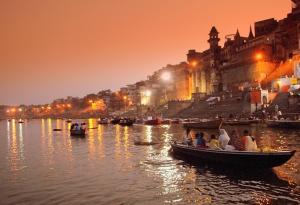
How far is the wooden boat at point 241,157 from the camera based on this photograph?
59.1 feet

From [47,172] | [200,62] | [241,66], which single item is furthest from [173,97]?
[47,172]

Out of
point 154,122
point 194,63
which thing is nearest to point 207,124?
point 154,122

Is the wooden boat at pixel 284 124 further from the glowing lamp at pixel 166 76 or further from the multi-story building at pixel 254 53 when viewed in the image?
the glowing lamp at pixel 166 76

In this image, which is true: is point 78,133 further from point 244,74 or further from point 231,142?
point 244,74

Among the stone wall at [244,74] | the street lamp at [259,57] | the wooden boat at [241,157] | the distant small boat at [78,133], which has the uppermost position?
the street lamp at [259,57]

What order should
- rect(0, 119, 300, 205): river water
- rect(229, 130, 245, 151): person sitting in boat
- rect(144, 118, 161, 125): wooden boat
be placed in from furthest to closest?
1. rect(144, 118, 161, 125): wooden boat
2. rect(229, 130, 245, 151): person sitting in boat
3. rect(0, 119, 300, 205): river water

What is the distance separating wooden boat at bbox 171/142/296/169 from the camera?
18016 millimetres

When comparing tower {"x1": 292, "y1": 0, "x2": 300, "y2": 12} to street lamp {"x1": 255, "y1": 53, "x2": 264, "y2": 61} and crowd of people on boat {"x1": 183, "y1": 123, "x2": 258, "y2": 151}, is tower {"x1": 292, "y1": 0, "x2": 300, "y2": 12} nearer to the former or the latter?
street lamp {"x1": 255, "y1": 53, "x2": 264, "y2": 61}

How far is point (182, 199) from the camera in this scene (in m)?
15.2

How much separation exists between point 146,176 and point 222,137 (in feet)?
16.2

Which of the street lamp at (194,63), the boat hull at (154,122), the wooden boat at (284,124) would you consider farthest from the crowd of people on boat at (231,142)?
the street lamp at (194,63)

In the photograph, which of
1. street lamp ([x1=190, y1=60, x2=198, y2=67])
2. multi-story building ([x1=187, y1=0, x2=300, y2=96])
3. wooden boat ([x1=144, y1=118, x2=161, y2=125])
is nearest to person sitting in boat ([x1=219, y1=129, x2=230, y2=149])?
wooden boat ([x1=144, y1=118, x2=161, y2=125])

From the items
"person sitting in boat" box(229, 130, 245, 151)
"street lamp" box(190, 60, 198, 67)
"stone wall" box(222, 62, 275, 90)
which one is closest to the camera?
"person sitting in boat" box(229, 130, 245, 151)

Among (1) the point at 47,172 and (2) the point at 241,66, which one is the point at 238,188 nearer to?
(1) the point at 47,172
